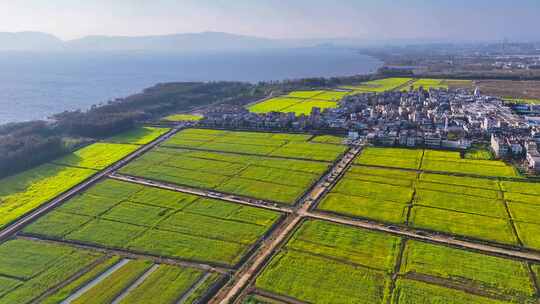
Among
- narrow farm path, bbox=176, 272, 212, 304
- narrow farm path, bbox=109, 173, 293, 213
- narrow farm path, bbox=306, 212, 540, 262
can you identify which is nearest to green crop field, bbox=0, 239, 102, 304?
narrow farm path, bbox=176, 272, 212, 304

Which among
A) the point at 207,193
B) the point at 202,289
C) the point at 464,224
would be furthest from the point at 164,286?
the point at 464,224

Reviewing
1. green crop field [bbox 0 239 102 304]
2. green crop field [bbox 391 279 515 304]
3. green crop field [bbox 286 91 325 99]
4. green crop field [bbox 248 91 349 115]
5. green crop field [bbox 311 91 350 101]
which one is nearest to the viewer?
green crop field [bbox 391 279 515 304]

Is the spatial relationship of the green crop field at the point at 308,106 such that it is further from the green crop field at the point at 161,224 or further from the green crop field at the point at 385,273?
the green crop field at the point at 385,273

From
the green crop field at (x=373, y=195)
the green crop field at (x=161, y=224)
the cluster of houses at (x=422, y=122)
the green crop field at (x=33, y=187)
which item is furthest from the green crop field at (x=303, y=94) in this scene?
the green crop field at (x=161, y=224)

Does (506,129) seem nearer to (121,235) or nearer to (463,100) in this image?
(463,100)

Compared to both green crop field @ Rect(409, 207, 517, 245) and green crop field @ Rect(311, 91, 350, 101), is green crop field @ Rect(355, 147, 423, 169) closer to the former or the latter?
green crop field @ Rect(409, 207, 517, 245)

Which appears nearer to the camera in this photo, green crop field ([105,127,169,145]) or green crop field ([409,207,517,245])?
green crop field ([409,207,517,245])

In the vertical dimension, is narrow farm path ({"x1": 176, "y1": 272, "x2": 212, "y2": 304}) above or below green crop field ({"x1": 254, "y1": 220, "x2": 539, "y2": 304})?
below
